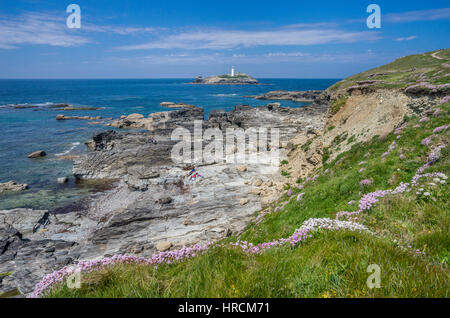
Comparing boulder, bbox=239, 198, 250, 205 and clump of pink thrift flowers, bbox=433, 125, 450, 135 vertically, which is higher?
clump of pink thrift flowers, bbox=433, 125, 450, 135

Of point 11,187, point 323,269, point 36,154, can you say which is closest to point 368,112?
point 323,269

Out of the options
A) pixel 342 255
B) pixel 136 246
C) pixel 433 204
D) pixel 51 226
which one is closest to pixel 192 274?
pixel 342 255

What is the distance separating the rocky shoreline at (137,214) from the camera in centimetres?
1597

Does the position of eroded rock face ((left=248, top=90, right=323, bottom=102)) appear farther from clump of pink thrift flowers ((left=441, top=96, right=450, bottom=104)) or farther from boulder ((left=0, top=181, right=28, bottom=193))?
boulder ((left=0, top=181, right=28, bottom=193))

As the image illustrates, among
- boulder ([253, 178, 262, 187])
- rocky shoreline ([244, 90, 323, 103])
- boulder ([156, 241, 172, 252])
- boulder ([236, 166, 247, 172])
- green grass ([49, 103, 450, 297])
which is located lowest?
boulder ([156, 241, 172, 252])

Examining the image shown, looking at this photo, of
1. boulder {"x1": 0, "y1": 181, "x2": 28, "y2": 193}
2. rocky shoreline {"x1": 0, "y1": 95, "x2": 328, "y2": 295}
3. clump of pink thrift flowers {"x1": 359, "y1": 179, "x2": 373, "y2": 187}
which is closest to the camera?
clump of pink thrift flowers {"x1": 359, "y1": 179, "x2": 373, "y2": 187}

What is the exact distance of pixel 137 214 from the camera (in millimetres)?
19234

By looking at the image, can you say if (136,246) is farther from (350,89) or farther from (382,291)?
(350,89)

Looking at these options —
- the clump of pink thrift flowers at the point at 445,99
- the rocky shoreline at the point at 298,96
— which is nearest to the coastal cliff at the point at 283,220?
the clump of pink thrift flowers at the point at 445,99

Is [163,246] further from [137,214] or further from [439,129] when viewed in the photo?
[439,129]

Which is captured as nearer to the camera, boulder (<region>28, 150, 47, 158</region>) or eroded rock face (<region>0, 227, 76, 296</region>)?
eroded rock face (<region>0, 227, 76, 296</region>)

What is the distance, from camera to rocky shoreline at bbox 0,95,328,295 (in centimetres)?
1597

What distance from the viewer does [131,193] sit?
25.9 m

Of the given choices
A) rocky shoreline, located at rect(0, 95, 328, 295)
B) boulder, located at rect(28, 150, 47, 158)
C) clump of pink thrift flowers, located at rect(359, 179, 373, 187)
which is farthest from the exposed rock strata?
clump of pink thrift flowers, located at rect(359, 179, 373, 187)
